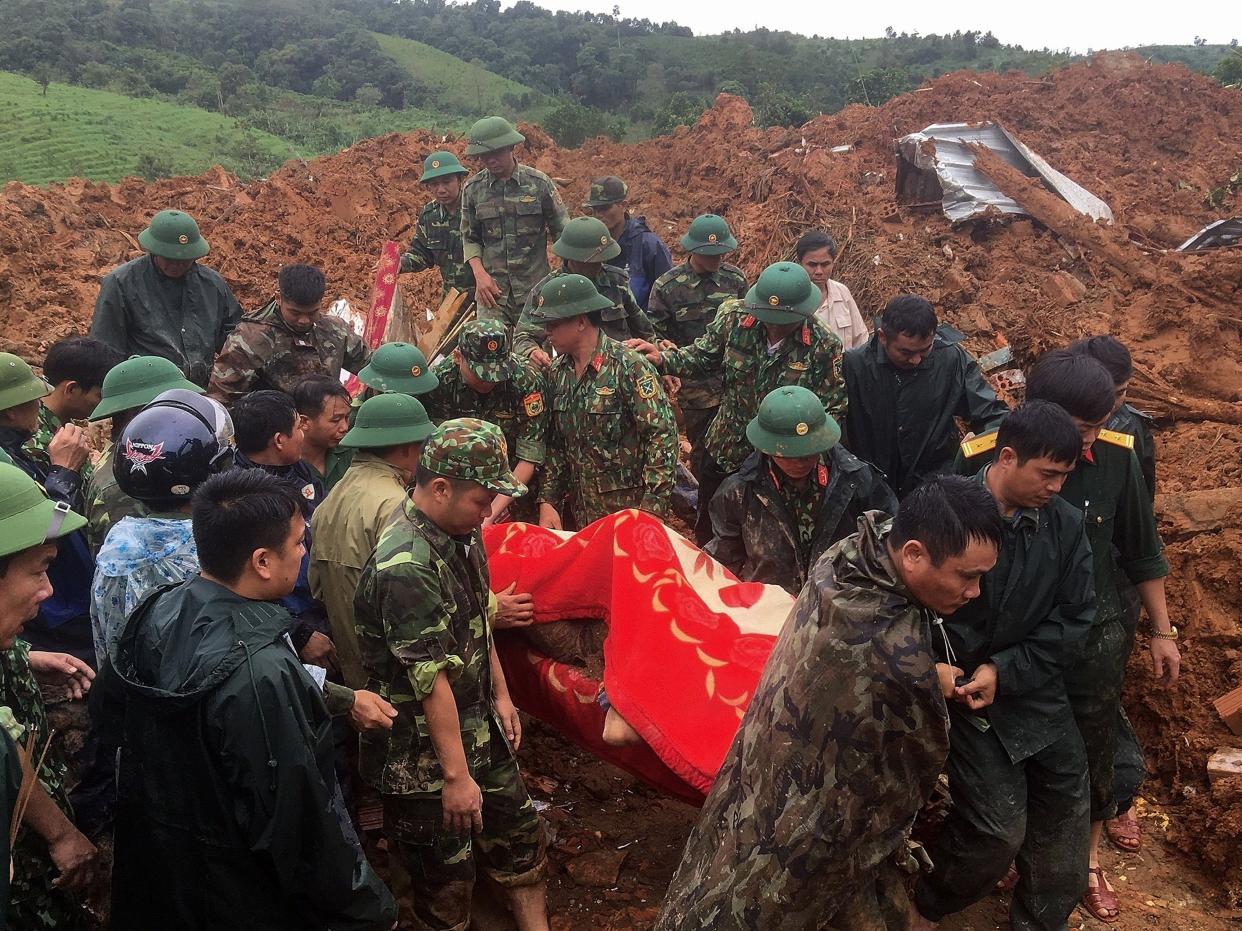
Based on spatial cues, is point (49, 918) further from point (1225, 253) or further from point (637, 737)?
point (1225, 253)

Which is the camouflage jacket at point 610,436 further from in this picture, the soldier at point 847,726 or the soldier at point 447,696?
the soldier at point 847,726

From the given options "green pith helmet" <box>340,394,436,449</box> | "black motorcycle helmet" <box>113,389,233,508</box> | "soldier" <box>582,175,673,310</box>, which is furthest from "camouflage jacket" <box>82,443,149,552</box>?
"soldier" <box>582,175,673,310</box>

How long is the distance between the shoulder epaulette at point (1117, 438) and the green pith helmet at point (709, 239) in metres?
3.25

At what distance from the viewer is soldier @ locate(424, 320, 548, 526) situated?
4898mm

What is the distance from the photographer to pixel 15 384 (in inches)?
159

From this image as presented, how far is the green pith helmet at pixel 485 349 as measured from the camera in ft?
A: 15.9

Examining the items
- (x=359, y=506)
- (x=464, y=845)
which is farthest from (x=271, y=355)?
(x=464, y=845)

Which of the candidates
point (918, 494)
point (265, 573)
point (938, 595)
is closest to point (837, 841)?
point (938, 595)

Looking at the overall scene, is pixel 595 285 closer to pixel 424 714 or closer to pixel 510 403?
pixel 510 403

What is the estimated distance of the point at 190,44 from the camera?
40.0m

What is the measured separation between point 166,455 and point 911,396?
11.1 feet

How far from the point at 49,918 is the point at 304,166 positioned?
14302 mm

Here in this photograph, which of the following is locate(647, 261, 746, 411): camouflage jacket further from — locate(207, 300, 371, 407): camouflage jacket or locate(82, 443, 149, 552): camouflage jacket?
locate(82, 443, 149, 552): camouflage jacket

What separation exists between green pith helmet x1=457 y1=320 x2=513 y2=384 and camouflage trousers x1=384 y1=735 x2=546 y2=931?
2.12 metres
